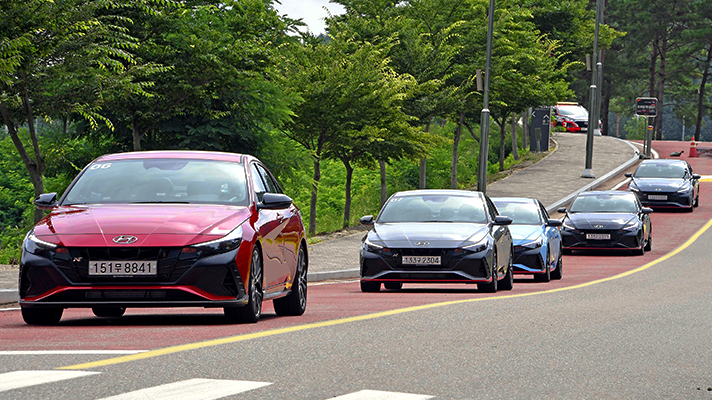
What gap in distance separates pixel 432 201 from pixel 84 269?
25.3 feet

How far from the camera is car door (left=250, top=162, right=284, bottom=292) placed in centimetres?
966

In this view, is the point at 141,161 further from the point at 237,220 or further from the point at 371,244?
the point at 371,244

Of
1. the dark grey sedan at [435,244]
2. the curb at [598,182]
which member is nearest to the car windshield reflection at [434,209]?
the dark grey sedan at [435,244]

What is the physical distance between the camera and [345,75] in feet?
102

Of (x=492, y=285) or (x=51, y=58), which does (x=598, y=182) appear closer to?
(x=51, y=58)

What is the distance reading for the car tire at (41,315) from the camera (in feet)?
30.3

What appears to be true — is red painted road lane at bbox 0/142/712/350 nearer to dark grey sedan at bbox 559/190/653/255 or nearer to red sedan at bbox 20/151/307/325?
red sedan at bbox 20/151/307/325

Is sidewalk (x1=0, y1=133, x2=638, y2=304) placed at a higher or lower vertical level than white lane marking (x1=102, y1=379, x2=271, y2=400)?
lower

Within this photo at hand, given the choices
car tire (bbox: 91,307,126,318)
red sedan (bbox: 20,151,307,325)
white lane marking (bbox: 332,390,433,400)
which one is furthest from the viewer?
car tire (bbox: 91,307,126,318)

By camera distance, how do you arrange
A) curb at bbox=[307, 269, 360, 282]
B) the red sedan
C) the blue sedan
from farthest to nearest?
the blue sedan, curb at bbox=[307, 269, 360, 282], the red sedan

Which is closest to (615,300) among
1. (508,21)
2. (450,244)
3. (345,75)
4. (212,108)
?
(450,244)

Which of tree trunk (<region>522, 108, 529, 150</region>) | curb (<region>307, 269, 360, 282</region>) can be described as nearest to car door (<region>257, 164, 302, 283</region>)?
curb (<region>307, 269, 360, 282</region>)

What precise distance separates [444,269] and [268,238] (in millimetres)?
4832

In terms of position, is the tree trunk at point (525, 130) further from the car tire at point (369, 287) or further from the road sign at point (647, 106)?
the car tire at point (369, 287)
